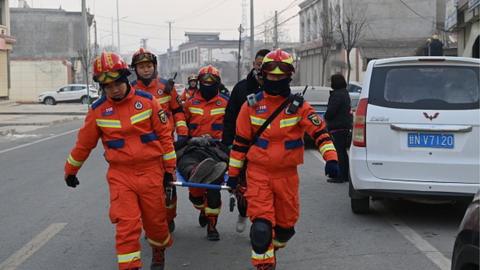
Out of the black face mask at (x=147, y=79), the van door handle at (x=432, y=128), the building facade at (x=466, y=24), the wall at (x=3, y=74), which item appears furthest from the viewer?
the wall at (x=3, y=74)

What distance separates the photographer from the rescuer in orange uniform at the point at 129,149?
502 cm

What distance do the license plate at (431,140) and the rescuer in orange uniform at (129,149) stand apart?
2964 mm

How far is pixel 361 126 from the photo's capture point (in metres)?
7.33

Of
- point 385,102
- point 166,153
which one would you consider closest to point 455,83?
point 385,102

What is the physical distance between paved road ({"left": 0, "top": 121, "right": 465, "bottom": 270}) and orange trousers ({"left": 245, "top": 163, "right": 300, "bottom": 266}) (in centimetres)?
81

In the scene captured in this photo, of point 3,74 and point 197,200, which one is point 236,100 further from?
point 3,74

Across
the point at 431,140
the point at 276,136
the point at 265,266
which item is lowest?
the point at 265,266

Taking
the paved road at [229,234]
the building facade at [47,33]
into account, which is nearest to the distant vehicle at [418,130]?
the paved road at [229,234]

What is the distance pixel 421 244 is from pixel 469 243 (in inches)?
138

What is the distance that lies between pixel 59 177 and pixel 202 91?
541cm

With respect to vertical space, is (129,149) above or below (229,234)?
above

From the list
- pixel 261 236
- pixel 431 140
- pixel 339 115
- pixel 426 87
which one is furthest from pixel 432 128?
pixel 339 115

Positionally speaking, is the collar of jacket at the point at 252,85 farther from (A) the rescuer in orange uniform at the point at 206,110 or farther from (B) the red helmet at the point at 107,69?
(B) the red helmet at the point at 107,69

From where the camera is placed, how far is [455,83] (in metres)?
7.30
